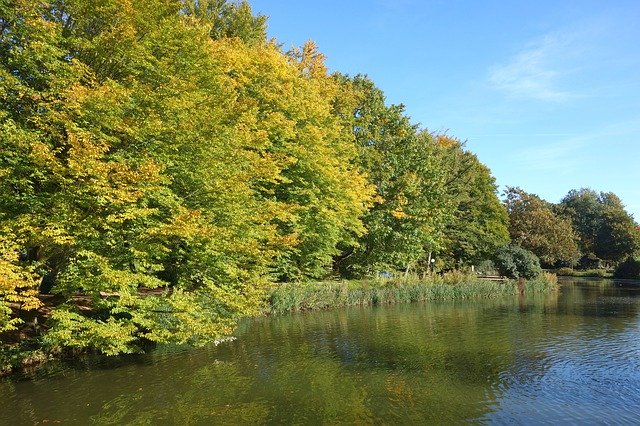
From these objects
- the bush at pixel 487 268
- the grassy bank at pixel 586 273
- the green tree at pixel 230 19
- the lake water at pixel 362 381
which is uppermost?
the green tree at pixel 230 19

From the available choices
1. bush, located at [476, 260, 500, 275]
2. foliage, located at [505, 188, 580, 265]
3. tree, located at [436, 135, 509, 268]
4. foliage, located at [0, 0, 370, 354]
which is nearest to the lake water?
foliage, located at [0, 0, 370, 354]

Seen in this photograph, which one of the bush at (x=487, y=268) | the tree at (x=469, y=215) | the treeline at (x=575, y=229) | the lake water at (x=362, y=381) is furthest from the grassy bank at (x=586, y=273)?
the lake water at (x=362, y=381)

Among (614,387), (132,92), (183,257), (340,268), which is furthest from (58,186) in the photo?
(340,268)

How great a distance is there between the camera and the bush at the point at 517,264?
44.0m

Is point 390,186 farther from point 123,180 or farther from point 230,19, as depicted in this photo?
point 123,180

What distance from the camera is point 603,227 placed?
247ft

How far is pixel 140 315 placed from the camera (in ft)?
45.5

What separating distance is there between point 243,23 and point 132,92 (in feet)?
60.4

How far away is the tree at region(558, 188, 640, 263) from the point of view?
71.2 metres

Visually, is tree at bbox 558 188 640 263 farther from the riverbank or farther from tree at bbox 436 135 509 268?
the riverbank

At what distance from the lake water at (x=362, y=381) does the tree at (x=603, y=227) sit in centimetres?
5849

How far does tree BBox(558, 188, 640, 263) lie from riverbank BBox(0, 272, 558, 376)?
35.6m

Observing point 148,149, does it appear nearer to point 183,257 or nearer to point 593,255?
point 183,257

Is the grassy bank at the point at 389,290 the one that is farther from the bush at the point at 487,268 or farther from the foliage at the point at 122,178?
the foliage at the point at 122,178
